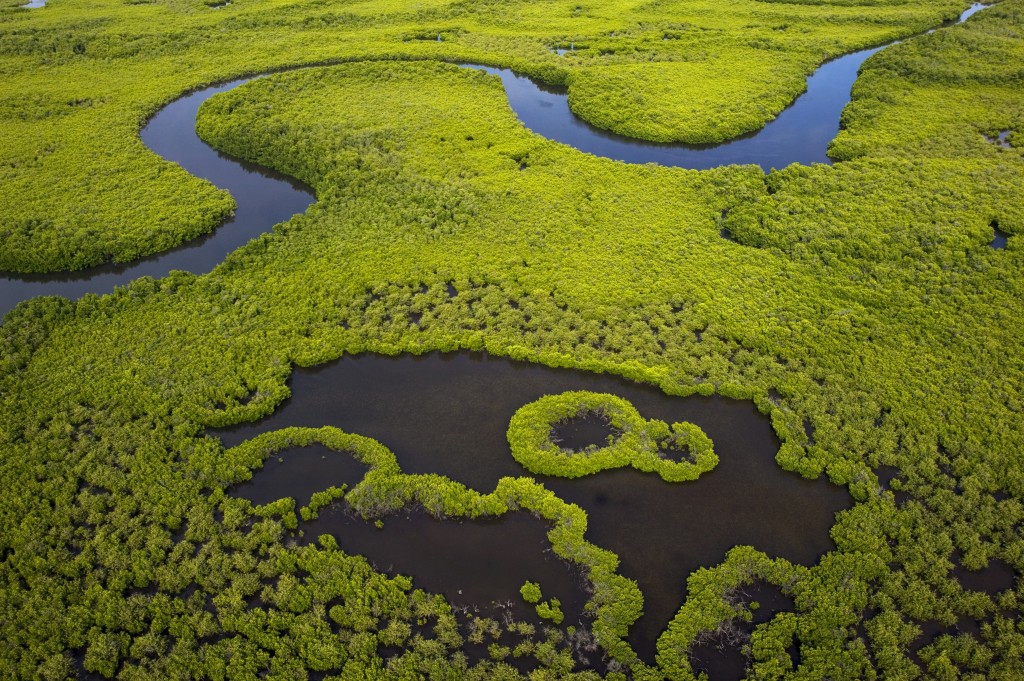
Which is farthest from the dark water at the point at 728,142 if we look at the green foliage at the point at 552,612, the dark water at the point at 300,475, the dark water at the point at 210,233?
the green foliage at the point at 552,612

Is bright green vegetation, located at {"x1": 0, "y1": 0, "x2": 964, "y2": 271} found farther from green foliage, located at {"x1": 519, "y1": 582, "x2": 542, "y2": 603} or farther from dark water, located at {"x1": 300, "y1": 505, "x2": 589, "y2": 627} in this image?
green foliage, located at {"x1": 519, "y1": 582, "x2": 542, "y2": 603}

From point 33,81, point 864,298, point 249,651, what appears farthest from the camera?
point 33,81

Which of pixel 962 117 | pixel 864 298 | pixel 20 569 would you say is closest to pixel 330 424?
pixel 20 569

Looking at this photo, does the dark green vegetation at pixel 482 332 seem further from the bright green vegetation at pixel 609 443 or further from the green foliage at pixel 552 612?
the bright green vegetation at pixel 609 443

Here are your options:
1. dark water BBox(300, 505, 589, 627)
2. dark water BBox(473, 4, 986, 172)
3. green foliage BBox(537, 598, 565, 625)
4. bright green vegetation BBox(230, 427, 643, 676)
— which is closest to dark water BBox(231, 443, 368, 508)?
bright green vegetation BBox(230, 427, 643, 676)

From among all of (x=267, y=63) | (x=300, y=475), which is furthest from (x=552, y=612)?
(x=267, y=63)

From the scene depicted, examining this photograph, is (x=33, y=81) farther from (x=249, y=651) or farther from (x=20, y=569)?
(x=249, y=651)
